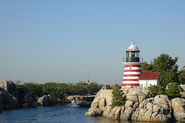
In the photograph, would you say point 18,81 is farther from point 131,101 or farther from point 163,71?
point 131,101

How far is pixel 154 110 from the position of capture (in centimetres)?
4703

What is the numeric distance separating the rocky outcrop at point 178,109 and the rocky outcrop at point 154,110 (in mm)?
831

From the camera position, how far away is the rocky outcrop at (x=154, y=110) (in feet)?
153

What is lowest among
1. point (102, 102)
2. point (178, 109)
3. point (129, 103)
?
point (178, 109)

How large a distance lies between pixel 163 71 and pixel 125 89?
15466mm

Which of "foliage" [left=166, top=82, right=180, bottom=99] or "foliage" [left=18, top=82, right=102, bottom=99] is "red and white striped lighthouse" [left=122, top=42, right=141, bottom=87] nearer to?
"foliage" [left=166, top=82, right=180, bottom=99]

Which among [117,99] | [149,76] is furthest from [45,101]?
[149,76]

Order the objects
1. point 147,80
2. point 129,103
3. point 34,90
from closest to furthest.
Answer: point 129,103 → point 147,80 → point 34,90

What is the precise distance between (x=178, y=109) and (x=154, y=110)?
13.9ft

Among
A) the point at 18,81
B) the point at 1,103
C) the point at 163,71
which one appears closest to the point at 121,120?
the point at 163,71

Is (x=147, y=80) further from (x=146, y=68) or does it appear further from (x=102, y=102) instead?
(x=146, y=68)

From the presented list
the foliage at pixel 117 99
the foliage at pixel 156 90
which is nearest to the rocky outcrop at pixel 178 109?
the foliage at pixel 156 90

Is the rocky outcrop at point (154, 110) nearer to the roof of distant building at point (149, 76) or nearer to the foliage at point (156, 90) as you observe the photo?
Answer: the foliage at point (156, 90)

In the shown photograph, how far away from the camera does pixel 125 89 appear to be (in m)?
54.5
